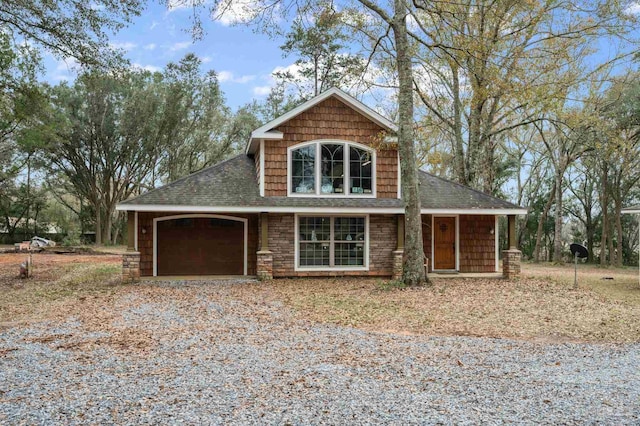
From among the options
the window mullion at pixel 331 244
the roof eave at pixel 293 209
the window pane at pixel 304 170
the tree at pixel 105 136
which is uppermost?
the tree at pixel 105 136

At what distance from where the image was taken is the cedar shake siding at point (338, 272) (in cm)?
1412

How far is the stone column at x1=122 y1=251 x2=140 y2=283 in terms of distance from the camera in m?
13.0

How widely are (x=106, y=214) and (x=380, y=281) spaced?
25.2 metres

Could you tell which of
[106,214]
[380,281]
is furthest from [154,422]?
[106,214]

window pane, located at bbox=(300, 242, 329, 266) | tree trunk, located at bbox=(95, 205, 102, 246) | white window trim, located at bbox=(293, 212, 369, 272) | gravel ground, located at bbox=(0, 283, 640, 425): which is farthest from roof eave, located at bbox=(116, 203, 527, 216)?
tree trunk, located at bbox=(95, 205, 102, 246)

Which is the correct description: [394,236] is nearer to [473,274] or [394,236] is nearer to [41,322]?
[473,274]

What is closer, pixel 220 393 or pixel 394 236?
pixel 220 393

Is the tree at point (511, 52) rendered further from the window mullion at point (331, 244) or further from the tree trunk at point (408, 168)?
the window mullion at point (331, 244)

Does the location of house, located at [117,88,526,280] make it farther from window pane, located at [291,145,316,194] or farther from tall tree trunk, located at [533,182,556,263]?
tall tree trunk, located at [533,182,556,263]

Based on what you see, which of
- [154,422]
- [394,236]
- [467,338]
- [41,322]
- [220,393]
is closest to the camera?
[154,422]

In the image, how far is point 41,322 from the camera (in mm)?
7762

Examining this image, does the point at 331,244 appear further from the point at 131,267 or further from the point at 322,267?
the point at 131,267

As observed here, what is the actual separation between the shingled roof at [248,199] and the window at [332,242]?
74 cm

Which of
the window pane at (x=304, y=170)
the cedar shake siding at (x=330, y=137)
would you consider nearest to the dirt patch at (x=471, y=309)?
the window pane at (x=304, y=170)
